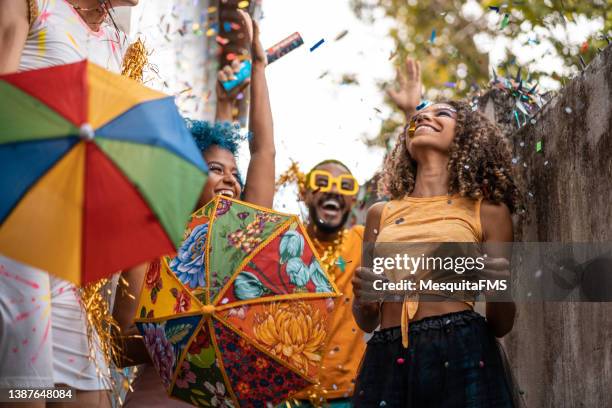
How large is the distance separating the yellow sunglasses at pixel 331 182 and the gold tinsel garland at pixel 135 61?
8.71 feet

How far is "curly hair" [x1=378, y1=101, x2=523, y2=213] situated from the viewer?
3.92 meters

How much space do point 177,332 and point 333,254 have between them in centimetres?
242

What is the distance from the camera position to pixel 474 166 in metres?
3.96

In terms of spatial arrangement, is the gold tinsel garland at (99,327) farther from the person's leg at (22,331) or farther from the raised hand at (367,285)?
the raised hand at (367,285)

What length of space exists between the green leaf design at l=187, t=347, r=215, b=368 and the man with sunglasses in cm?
93

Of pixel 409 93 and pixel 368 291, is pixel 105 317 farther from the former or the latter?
pixel 409 93

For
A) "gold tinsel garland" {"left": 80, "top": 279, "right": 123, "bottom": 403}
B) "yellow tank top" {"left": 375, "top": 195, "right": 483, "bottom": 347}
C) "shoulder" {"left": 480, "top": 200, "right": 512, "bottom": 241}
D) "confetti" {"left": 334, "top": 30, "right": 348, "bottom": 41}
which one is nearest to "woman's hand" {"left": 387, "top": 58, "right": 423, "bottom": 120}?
"confetti" {"left": 334, "top": 30, "right": 348, "bottom": 41}

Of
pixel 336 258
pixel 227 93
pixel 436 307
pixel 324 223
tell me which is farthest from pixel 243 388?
pixel 324 223

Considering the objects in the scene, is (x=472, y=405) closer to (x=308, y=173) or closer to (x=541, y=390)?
(x=541, y=390)

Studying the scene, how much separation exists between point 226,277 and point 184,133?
102 cm

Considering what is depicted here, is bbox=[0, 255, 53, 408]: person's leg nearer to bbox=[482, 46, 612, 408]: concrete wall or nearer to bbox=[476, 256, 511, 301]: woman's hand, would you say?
bbox=[476, 256, 511, 301]: woman's hand

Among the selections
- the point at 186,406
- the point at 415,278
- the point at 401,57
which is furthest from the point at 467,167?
the point at 401,57

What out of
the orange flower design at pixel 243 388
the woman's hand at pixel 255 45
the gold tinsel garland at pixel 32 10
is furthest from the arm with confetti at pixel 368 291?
the gold tinsel garland at pixel 32 10

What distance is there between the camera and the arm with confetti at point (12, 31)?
273 centimetres
